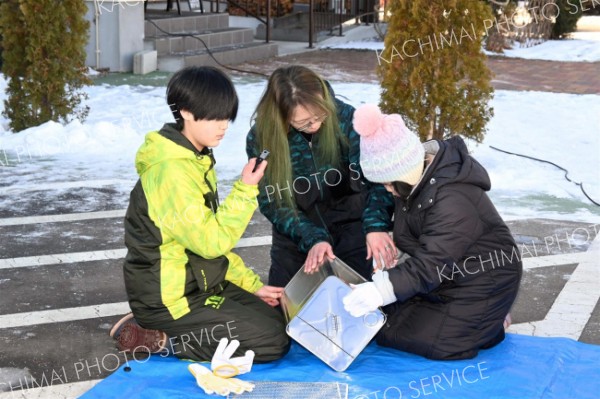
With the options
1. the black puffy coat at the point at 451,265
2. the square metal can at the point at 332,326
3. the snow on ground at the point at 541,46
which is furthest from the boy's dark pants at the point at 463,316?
the snow on ground at the point at 541,46

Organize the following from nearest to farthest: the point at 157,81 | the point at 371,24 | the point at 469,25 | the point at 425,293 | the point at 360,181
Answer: the point at 425,293 < the point at 360,181 < the point at 469,25 < the point at 157,81 < the point at 371,24

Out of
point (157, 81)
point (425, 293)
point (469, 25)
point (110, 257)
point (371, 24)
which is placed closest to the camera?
point (425, 293)

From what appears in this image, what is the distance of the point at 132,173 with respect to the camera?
7.74 metres

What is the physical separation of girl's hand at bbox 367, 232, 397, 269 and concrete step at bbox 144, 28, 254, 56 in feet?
32.8

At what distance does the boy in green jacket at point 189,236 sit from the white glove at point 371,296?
49 cm

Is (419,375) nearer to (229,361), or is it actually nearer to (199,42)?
(229,361)

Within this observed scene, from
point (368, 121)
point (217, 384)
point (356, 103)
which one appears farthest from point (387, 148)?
point (356, 103)

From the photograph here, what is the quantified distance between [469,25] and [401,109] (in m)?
0.93

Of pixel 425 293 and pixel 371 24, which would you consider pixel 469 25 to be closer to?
pixel 425 293

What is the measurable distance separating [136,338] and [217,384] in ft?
1.90

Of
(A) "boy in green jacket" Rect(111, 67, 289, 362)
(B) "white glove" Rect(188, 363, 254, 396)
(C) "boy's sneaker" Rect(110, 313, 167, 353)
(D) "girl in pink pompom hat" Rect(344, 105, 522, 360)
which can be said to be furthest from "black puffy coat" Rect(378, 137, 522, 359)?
(C) "boy's sneaker" Rect(110, 313, 167, 353)

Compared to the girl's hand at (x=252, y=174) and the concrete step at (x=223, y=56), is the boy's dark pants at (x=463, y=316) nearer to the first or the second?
the girl's hand at (x=252, y=174)

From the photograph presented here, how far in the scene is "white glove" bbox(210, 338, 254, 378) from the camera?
371cm

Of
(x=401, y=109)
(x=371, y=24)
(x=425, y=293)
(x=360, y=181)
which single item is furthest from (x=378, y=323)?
(x=371, y=24)
